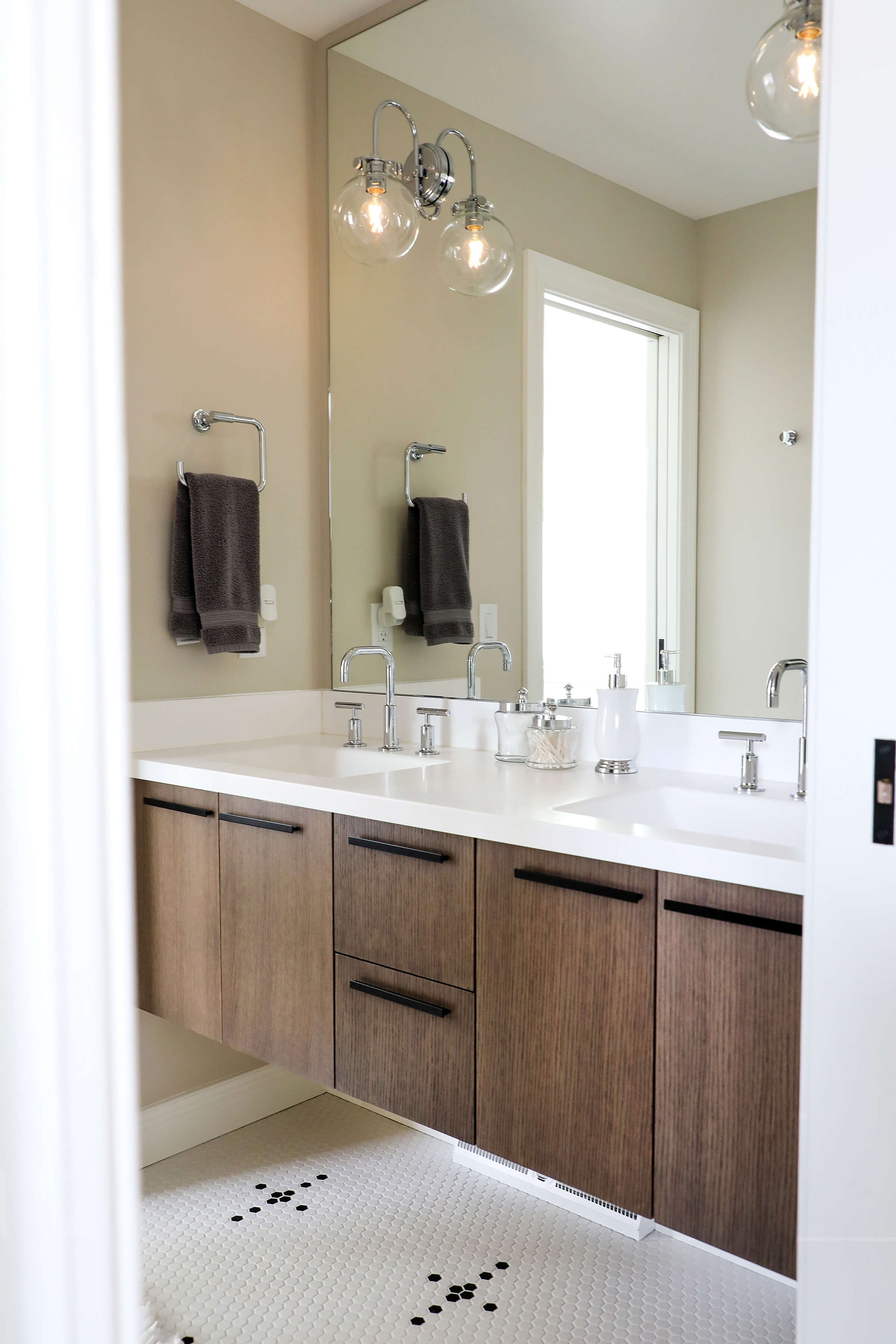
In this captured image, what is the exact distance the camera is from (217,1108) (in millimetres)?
2453

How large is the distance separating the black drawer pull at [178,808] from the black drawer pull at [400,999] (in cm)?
45

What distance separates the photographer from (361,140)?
2484 millimetres

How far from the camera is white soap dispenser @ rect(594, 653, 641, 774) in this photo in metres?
1.93

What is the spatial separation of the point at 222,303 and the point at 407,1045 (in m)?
1.68

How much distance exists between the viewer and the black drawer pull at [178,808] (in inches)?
79.0

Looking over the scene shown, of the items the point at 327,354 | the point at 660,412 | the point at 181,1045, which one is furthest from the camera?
the point at 327,354

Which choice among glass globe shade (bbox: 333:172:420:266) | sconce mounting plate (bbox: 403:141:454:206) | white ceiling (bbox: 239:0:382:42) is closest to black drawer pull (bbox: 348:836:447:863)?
glass globe shade (bbox: 333:172:420:266)

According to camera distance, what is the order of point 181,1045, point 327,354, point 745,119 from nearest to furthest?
point 745,119, point 181,1045, point 327,354

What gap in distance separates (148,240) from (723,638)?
4.87ft

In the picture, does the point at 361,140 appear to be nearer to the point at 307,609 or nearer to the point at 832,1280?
the point at 307,609

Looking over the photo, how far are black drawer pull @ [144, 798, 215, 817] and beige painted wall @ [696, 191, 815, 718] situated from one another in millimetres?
956

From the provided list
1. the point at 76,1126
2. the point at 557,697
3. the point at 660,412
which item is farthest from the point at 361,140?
the point at 76,1126

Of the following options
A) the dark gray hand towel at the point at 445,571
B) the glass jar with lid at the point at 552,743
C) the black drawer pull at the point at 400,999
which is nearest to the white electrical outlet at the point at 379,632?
the dark gray hand towel at the point at 445,571

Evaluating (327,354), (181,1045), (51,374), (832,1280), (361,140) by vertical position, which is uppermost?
(361,140)
